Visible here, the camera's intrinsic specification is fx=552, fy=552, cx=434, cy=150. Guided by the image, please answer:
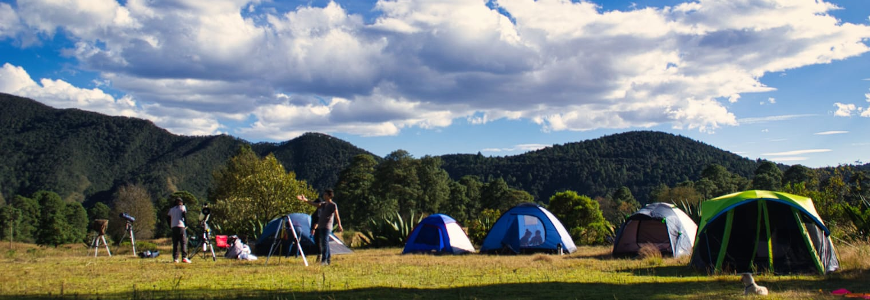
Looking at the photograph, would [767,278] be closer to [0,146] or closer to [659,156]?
[659,156]

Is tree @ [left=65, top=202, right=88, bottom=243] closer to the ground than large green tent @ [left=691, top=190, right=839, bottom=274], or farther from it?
closer to the ground

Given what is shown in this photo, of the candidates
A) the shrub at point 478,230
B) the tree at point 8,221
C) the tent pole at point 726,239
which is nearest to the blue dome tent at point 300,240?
→ the shrub at point 478,230

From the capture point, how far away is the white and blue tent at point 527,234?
1420 centimetres

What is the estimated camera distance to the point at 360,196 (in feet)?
157

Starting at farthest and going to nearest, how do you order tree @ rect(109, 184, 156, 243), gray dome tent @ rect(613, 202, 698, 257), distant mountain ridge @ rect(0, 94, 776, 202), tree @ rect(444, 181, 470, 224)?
distant mountain ridge @ rect(0, 94, 776, 202)
tree @ rect(444, 181, 470, 224)
tree @ rect(109, 184, 156, 243)
gray dome tent @ rect(613, 202, 698, 257)

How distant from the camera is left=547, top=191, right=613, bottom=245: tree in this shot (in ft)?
59.4

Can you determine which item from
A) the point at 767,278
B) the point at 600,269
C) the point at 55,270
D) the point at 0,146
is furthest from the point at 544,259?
the point at 0,146

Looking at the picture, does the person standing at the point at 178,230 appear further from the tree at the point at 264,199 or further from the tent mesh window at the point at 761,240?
the tree at the point at 264,199

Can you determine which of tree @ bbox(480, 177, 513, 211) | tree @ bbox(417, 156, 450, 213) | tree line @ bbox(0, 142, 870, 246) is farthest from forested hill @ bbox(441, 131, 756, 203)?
tree @ bbox(417, 156, 450, 213)

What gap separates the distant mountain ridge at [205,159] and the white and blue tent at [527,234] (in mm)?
72342

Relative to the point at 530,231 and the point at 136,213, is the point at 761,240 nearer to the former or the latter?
the point at 530,231

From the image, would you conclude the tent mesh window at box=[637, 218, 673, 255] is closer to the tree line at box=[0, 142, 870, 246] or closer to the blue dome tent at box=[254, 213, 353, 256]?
the blue dome tent at box=[254, 213, 353, 256]

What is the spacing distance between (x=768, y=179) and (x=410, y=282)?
163ft

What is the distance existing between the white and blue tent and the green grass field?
149 inches
